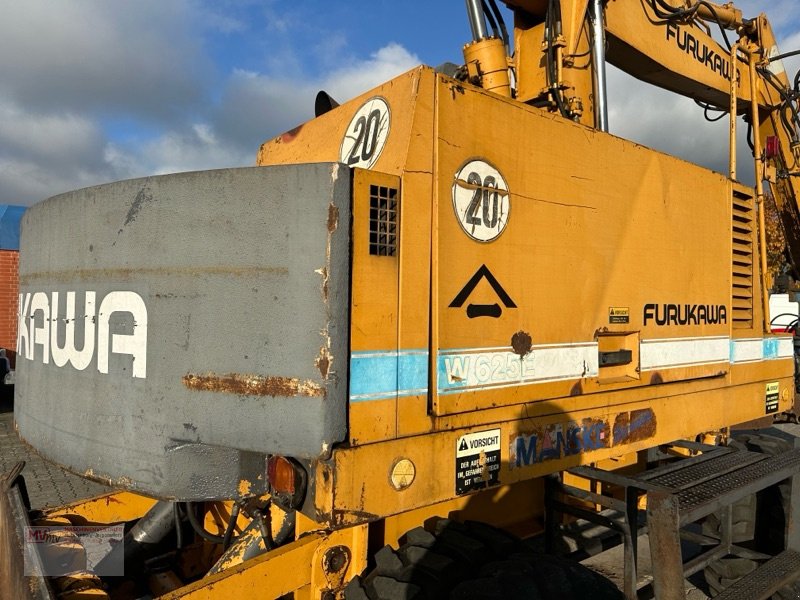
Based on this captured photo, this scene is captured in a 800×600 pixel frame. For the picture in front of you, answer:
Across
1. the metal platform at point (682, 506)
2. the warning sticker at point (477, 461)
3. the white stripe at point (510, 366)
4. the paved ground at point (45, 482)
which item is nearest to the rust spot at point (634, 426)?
the metal platform at point (682, 506)

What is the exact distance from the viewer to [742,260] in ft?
13.0

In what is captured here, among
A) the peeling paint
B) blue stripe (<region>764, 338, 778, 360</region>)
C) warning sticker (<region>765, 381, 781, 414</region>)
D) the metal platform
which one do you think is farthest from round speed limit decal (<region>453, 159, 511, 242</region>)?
warning sticker (<region>765, 381, 781, 414</region>)

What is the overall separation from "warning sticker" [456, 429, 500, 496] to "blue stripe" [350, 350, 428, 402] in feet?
1.10

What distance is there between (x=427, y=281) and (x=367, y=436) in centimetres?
59

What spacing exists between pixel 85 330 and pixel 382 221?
127 cm

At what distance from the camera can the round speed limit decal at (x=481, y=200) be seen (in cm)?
228

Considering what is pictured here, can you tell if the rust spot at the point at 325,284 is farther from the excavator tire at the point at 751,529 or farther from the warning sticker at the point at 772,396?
the warning sticker at the point at 772,396

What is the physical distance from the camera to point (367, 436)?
1.98m

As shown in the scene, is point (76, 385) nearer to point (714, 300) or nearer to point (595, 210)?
point (595, 210)

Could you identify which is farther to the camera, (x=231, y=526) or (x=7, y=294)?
(x=7, y=294)

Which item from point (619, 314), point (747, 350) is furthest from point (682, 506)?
point (747, 350)

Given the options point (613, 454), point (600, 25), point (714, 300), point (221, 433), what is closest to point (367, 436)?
point (221, 433)

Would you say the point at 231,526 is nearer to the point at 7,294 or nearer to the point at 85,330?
the point at 85,330

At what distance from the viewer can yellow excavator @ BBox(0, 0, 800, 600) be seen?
6.49 feet
